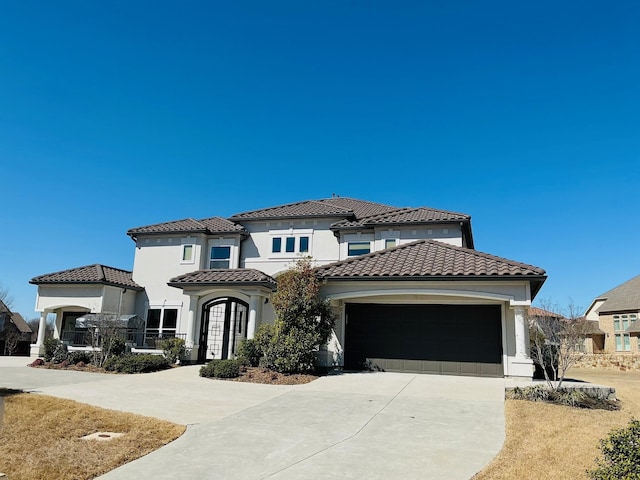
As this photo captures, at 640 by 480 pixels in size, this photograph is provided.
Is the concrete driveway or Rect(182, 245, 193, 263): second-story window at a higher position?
Rect(182, 245, 193, 263): second-story window

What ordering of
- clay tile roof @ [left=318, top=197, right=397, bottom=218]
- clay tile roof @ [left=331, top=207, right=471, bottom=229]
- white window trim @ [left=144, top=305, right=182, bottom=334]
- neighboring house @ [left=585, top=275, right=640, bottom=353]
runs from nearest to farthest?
1. clay tile roof @ [left=331, top=207, right=471, bottom=229]
2. white window trim @ [left=144, top=305, right=182, bottom=334]
3. clay tile roof @ [left=318, top=197, right=397, bottom=218]
4. neighboring house @ [left=585, top=275, right=640, bottom=353]

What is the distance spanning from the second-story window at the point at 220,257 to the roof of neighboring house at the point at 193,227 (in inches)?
41.6

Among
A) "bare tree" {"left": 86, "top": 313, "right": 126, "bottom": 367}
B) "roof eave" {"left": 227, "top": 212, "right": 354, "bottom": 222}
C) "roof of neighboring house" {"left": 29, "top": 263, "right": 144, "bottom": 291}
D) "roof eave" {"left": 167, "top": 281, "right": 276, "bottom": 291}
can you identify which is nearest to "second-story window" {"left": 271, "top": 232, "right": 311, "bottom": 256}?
"roof eave" {"left": 227, "top": 212, "right": 354, "bottom": 222}

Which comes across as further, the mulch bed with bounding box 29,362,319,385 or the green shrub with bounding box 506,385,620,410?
the mulch bed with bounding box 29,362,319,385

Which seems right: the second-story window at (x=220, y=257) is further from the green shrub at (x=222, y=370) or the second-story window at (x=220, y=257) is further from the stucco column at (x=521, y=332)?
the stucco column at (x=521, y=332)

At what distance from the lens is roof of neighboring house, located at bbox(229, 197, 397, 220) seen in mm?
25194

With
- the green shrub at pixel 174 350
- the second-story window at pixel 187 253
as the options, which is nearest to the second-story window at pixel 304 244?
the second-story window at pixel 187 253

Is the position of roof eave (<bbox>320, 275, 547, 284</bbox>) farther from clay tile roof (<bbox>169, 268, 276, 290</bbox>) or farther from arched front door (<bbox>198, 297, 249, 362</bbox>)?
arched front door (<bbox>198, 297, 249, 362</bbox>)

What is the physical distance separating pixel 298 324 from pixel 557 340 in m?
7.89

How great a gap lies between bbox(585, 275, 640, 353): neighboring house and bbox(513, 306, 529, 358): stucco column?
32.8 metres

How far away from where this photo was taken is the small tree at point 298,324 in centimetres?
1483

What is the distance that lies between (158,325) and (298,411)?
719 inches

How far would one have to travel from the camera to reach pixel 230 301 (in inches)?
810

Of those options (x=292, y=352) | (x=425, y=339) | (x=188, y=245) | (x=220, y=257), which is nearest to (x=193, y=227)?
(x=188, y=245)
